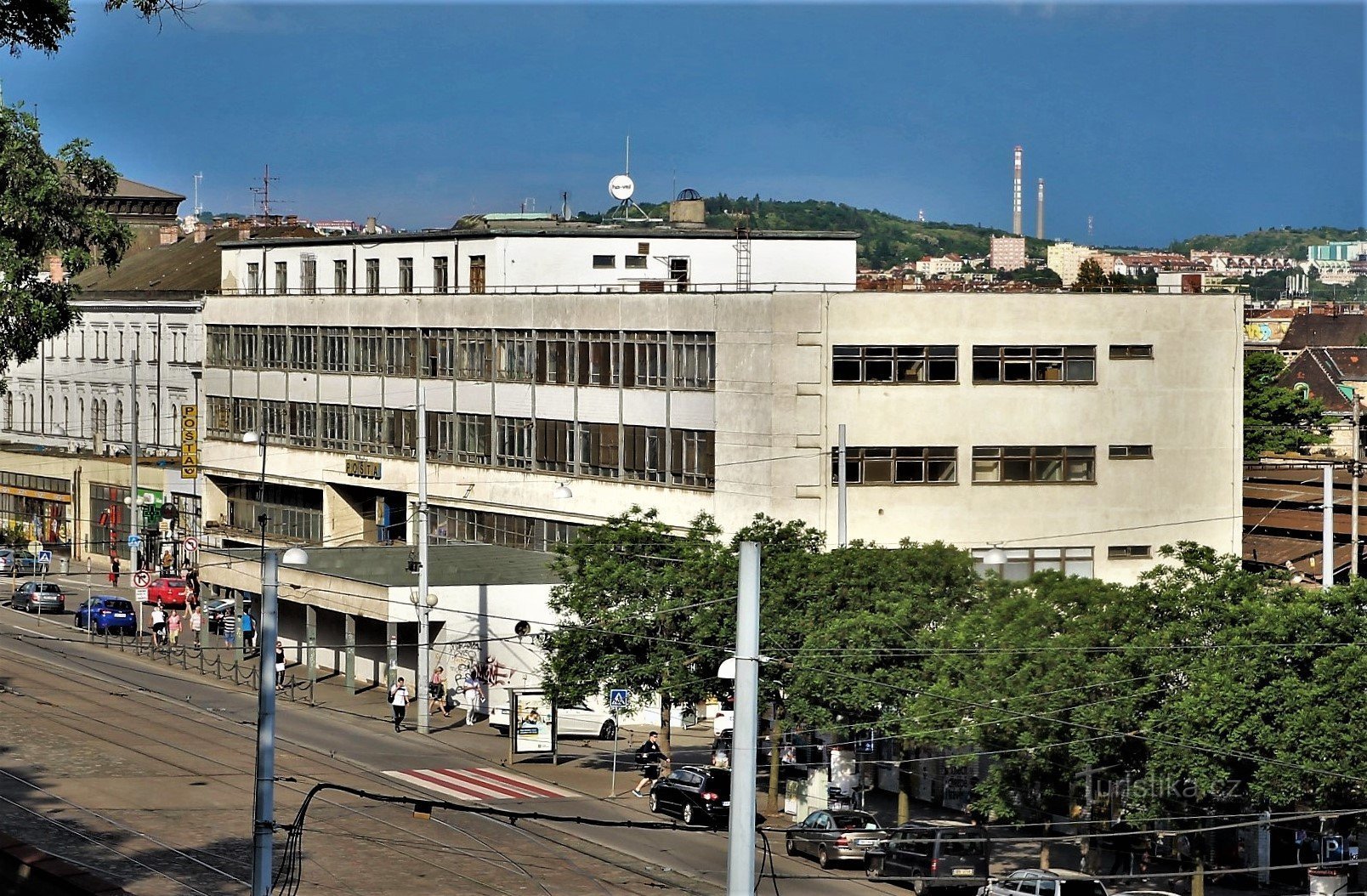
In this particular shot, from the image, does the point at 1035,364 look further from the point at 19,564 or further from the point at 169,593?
the point at 19,564

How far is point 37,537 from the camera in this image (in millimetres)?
104562

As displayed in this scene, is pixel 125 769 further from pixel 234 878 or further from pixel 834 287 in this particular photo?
pixel 834 287

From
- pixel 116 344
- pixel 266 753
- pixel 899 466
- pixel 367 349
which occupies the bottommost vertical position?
pixel 266 753

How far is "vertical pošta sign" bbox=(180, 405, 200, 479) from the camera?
90375mm

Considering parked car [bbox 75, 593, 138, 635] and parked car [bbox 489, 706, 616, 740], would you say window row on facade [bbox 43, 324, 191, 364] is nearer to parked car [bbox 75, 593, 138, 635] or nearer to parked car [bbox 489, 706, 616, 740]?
parked car [bbox 75, 593, 138, 635]

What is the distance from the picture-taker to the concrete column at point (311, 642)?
202ft

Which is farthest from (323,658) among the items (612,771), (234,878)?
(234,878)

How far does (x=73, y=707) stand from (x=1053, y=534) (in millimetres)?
28976

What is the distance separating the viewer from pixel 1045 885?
35.1 meters

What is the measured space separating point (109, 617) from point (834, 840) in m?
40.8

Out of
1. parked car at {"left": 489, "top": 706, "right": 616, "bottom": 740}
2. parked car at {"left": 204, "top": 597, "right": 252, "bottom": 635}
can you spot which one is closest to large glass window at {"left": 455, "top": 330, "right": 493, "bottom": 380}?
parked car at {"left": 204, "top": 597, "right": 252, "bottom": 635}

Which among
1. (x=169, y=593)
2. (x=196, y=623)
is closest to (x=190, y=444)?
(x=169, y=593)

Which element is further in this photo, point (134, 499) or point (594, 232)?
point (134, 499)

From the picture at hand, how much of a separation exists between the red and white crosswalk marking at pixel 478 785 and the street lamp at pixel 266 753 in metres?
18.6
